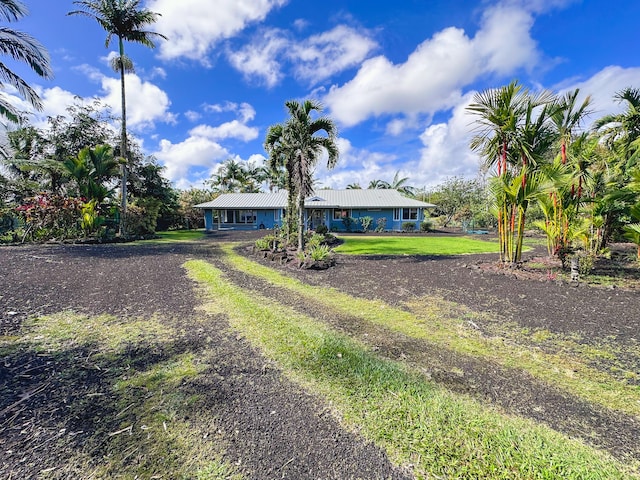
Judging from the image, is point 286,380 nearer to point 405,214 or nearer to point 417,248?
point 417,248

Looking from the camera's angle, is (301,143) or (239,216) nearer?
(301,143)

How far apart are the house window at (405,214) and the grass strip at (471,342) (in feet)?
70.9

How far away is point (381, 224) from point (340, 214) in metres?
4.06

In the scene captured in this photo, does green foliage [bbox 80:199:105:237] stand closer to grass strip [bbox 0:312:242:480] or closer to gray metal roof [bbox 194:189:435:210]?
gray metal roof [bbox 194:189:435:210]

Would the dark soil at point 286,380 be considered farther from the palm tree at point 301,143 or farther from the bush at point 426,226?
the bush at point 426,226

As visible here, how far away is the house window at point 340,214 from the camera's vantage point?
27.4 meters

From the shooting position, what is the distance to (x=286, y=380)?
3045 mm

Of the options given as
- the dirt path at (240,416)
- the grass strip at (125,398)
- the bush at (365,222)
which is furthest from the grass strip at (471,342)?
the bush at (365,222)

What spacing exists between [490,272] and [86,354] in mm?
8884

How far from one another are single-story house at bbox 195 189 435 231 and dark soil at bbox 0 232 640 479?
18.5m

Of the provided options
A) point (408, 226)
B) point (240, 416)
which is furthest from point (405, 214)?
point (240, 416)

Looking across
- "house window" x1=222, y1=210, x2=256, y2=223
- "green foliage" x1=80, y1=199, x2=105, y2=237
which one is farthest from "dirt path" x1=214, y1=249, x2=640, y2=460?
"house window" x1=222, y1=210, x2=256, y2=223

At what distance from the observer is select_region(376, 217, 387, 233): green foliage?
26.0 metres

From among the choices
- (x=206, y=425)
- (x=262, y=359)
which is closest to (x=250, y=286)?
(x=262, y=359)
